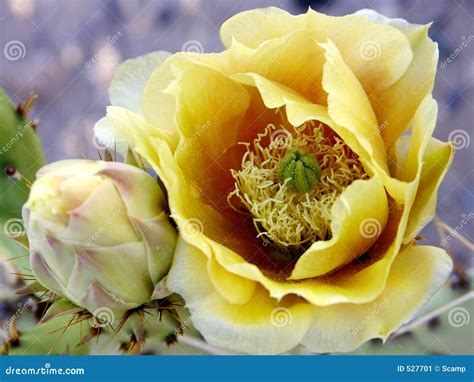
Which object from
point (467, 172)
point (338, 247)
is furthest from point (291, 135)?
point (467, 172)

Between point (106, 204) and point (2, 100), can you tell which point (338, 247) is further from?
point (2, 100)

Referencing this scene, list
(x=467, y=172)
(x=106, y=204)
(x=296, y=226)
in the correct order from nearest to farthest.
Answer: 1. (x=106, y=204)
2. (x=296, y=226)
3. (x=467, y=172)

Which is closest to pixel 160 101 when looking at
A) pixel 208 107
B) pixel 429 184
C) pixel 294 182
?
pixel 208 107

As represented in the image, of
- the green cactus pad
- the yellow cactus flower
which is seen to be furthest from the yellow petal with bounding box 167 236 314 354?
the green cactus pad

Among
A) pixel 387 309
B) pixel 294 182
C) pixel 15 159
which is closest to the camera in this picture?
pixel 387 309

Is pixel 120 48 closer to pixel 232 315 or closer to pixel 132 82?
pixel 132 82

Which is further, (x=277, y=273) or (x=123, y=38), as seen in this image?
(x=123, y=38)

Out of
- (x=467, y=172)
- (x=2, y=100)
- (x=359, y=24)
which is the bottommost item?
(x=467, y=172)
